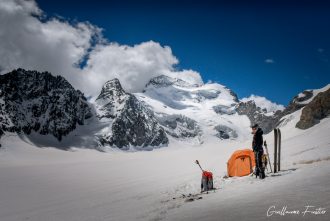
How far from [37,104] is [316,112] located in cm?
13011

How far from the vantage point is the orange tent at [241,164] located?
16.1m

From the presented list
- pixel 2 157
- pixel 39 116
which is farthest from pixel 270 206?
pixel 39 116

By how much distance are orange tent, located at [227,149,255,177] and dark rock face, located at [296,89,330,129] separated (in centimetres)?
3569

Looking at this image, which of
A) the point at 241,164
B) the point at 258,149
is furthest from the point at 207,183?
the point at 241,164

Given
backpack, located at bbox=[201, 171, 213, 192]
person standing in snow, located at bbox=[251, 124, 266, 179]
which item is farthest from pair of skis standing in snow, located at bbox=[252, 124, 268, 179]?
backpack, located at bbox=[201, 171, 213, 192]

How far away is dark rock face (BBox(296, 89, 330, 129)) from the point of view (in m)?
48.3

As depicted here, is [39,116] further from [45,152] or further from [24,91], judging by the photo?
[45,152]

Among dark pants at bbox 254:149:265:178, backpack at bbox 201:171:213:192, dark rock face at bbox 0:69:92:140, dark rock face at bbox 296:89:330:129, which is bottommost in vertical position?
backpack at bbox 201:171:213:192

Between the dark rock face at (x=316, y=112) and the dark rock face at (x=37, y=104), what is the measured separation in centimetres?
11075

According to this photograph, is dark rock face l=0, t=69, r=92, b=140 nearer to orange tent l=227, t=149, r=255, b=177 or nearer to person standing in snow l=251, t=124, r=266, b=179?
orange tent l=227, t=149, r=255, b=177

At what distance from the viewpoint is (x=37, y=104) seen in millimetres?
151250

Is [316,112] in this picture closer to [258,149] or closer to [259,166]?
[258,149]

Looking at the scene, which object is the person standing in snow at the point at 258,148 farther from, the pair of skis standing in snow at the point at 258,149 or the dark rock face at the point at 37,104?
the dark rock face at the point at 37,104

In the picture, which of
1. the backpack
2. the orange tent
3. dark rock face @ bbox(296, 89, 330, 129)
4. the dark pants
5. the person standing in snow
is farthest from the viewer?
dark rock face @ bbox(296, 89, 330, 129)
